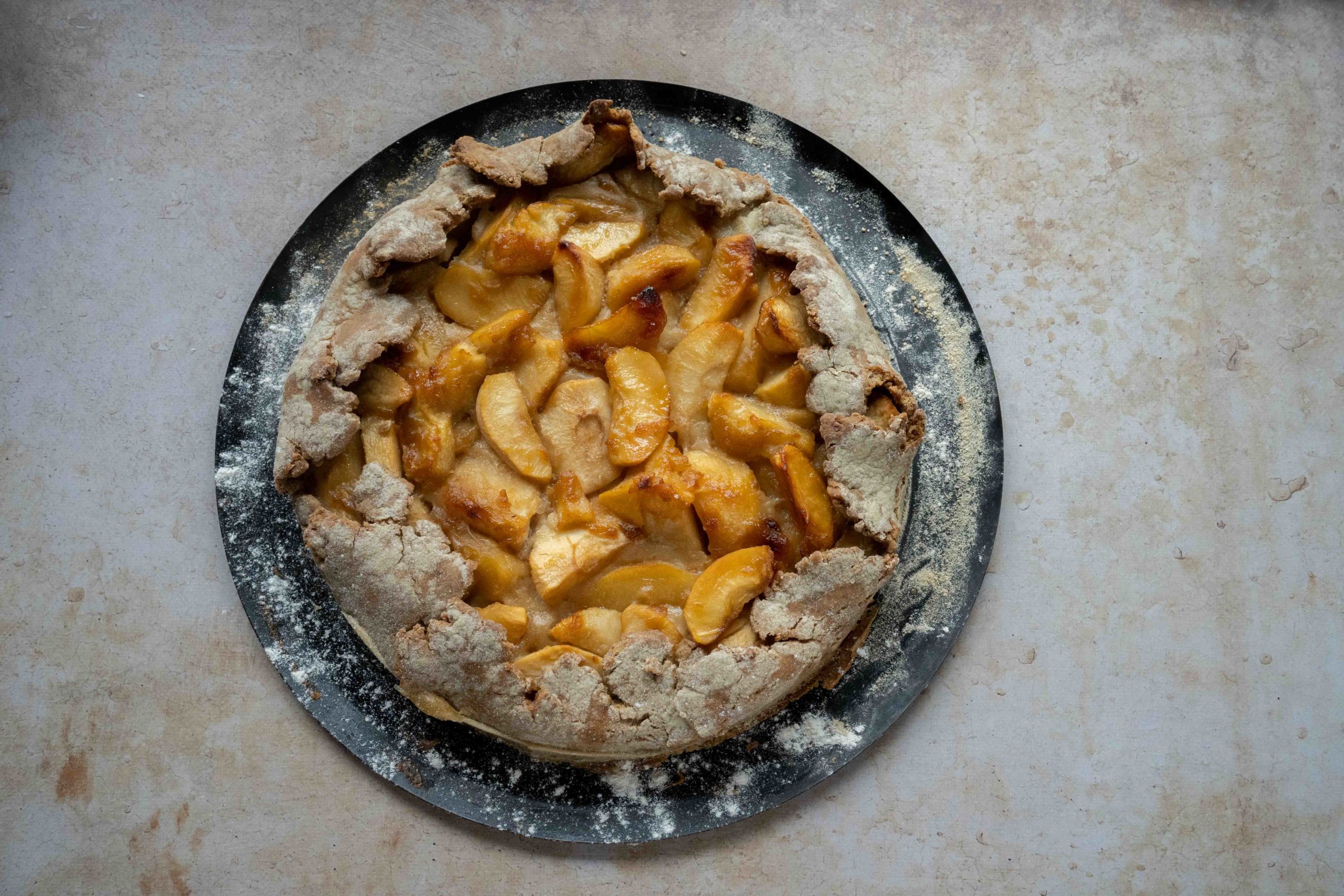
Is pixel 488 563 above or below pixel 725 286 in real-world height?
below

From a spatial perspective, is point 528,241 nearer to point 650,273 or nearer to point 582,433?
point 650,273

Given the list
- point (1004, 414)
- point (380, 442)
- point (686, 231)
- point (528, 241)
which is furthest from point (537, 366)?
point (1004, 414)

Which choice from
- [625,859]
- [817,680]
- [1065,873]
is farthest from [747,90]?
[1065,873]

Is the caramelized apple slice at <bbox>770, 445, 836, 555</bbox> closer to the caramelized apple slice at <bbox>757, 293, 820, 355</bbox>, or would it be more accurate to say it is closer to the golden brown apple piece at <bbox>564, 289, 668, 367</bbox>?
the caramelized apple slice at <bbox>757, 293, 820, 355</bbox>

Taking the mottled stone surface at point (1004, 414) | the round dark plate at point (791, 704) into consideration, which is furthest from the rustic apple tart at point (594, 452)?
the mottled stone surface at point (1004, 414)

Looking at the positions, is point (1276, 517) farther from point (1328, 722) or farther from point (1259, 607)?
point (1328, 722)
